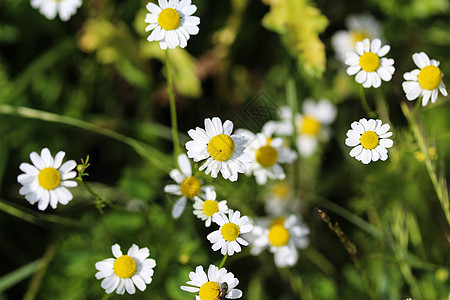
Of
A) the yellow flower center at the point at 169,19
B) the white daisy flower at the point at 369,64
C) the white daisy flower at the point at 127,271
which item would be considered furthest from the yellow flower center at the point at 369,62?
the white daisy flower at the point at 127,271

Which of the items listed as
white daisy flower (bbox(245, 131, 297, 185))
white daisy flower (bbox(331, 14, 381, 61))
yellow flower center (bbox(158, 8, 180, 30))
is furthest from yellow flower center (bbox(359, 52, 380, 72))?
white daisy flower (bbox(331, 14, 381, 61))

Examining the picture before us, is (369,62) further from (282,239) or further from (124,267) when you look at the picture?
(124,267)

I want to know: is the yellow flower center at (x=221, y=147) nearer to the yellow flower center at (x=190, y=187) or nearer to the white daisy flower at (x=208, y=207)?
the white daisy flower at (x=208, y=207)

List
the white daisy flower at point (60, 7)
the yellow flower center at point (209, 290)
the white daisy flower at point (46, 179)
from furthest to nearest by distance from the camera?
1. the white daisy flower at point (60, 7)
2. the white daisy flower at point (46, 179)
3. the yellow flower center at point (209, 290)

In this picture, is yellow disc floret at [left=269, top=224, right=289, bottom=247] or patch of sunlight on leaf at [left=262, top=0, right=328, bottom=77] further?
patch of sunlight on leaf at [left=262, top=0, right=328, bottom=77]

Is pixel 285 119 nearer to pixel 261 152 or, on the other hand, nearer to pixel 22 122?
pixel 261 152

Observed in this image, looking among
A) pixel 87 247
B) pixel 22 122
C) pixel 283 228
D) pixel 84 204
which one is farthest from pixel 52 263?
pixel 283 228

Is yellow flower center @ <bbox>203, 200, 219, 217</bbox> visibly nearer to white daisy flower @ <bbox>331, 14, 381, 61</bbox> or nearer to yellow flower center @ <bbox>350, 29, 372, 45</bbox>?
white daisy flower @ <bbox>331, 14, 381, 61</bbox>
